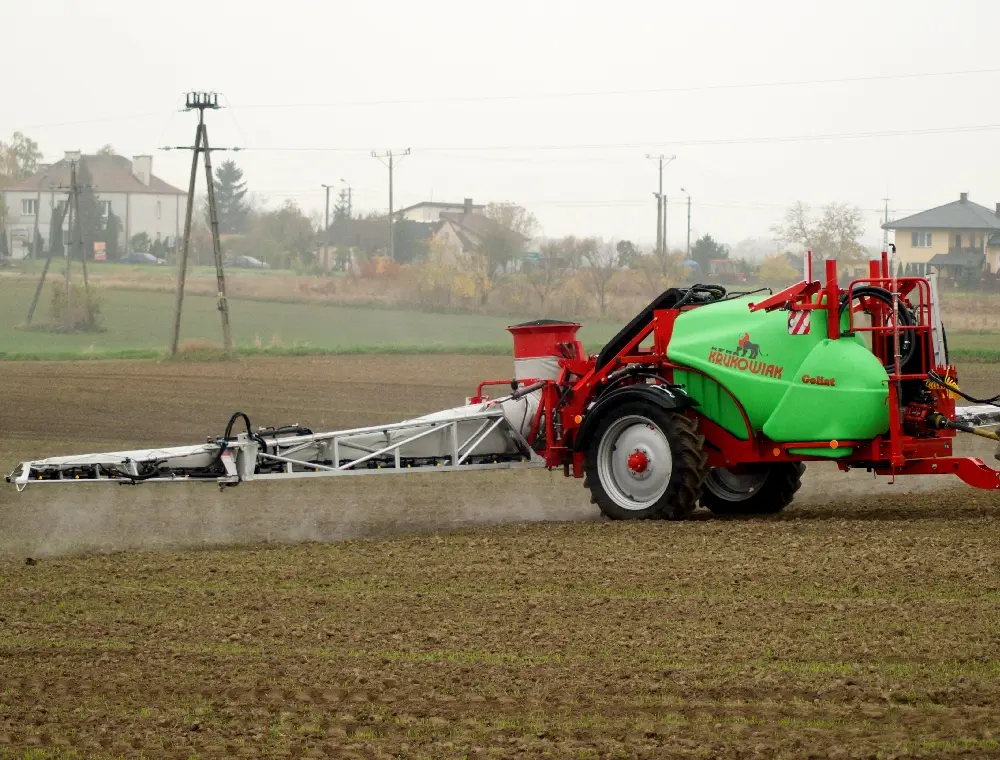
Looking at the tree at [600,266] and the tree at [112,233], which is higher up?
the tree at [112,233]

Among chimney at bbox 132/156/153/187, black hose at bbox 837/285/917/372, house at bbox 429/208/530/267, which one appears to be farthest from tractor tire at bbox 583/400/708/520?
chimney at bbox 132/156/153/187

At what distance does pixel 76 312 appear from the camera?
49969 millimetres

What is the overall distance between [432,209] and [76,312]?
65.5m

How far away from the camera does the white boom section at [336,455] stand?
1130cm

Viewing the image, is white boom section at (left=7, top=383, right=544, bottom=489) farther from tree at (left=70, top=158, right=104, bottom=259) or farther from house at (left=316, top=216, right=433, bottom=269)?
tree at (left=70, top=158, right=104, bottom=259)

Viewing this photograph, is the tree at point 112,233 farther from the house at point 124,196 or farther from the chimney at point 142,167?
the chimney at point 142,167

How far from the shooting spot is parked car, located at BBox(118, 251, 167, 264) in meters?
80.8

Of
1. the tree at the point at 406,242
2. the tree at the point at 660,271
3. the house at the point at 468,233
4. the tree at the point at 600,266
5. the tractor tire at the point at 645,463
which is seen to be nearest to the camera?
the tractor tire at the point at 645,463

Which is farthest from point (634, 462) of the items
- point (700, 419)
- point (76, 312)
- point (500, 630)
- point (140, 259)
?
point (140, 259)

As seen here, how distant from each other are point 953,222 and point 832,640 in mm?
76154

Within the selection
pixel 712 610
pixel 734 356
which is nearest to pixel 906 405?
pixel 734 356

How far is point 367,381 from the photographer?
2844cm

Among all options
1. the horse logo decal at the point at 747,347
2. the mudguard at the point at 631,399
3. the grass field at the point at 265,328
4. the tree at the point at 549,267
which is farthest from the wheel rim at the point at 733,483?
the tree at the point at 549,267

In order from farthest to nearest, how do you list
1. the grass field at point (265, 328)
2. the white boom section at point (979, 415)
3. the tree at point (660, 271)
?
the tree at point (660, 271) → the grass field at point (265, 328) → the white boom section at point (979, 415)
